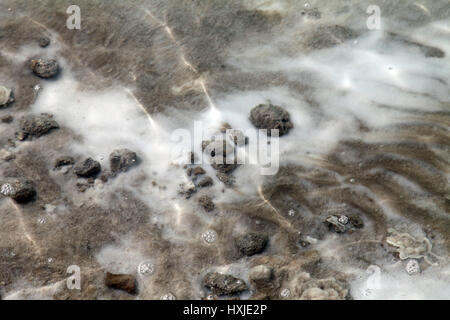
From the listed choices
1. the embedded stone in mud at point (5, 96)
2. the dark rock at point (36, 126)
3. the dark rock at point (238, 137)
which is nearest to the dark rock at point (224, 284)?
the dark rock at point (238, 137)

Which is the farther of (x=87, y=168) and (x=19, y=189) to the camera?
(x=87, y=168)

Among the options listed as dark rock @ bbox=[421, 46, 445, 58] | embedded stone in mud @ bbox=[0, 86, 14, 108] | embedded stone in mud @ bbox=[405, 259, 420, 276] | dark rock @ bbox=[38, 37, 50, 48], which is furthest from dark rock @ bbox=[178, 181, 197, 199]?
dark rock @ bbox=[421, 46, 445, 58]

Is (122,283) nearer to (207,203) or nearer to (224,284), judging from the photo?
(224,284)

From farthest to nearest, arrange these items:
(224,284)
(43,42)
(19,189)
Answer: (43,42) < (19,189) < (224,284)

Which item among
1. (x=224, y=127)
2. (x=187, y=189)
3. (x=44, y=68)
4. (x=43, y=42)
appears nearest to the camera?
(x=187, y=189)

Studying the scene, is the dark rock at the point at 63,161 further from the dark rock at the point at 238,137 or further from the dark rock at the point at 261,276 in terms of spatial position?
the dark rock at the point at 261,276

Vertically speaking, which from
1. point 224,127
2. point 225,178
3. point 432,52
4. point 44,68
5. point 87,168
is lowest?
point 225,178

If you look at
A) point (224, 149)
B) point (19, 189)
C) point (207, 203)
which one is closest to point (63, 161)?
Result: point (19, 189)

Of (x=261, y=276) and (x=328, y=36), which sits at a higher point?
Result: (x=328, y=36)
